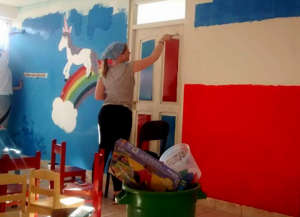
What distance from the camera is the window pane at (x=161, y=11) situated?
3900mm

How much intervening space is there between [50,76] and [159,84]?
207 centimetres

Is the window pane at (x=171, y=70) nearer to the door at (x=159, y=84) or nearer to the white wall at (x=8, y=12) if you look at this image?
the door at (x=159, y=84)

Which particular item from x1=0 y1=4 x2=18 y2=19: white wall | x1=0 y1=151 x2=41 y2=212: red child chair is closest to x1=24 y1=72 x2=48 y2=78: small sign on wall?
x1=0 y1=4 x2=18 y2=19: white wall

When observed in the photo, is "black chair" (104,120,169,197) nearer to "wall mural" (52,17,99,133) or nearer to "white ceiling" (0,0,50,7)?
"wall mural" (52,17,99,133)

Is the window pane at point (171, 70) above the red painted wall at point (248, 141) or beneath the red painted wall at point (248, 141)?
above

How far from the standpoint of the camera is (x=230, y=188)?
134 inches

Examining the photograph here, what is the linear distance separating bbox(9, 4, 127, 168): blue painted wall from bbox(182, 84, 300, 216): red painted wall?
143 cm

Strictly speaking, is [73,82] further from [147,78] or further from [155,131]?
[155,131]

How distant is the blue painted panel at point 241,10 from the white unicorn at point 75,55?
1599mm

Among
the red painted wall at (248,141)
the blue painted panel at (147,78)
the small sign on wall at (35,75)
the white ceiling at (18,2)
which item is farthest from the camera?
the white ceiling at (18,2)

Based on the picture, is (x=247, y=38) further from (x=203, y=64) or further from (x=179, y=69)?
(x=179, y=69)

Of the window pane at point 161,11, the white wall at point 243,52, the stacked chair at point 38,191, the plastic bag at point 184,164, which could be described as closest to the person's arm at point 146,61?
the white wall at point 243,52

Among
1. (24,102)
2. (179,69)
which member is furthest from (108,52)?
(24,102)

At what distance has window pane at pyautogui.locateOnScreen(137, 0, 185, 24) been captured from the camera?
3.90m
